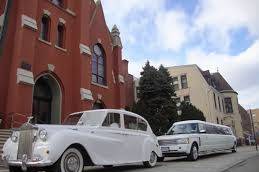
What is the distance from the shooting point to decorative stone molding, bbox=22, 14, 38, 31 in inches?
721

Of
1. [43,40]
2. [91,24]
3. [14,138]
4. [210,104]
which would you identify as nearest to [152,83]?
[91,24]

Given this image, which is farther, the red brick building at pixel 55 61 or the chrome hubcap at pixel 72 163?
the red brick building at pixel 55 61

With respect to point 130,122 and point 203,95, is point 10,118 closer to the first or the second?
point 130,122

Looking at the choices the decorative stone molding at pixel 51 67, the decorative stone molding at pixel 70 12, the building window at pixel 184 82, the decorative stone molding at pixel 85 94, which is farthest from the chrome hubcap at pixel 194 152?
the building window at pixel 184 82

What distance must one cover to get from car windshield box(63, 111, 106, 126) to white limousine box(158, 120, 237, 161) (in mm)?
5503

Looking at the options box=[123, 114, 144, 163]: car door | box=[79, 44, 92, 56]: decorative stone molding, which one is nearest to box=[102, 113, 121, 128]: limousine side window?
box=[123, 114, 144, 163]: car door

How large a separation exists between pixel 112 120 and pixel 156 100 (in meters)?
19.3

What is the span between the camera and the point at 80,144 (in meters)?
8.73

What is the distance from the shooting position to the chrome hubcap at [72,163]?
8.21m

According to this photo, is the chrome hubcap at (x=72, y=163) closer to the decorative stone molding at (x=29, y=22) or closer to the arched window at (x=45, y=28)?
the decorative stone molding at (x=29, y=22)

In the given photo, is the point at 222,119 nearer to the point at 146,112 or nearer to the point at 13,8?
the point at 146,112

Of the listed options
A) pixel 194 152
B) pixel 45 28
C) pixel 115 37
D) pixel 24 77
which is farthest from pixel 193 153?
pixel 115 37

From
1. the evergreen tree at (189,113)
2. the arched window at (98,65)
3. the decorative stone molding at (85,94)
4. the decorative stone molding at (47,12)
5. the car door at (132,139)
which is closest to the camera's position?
the car door at (132,139)

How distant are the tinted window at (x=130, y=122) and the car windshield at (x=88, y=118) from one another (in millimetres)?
1130
